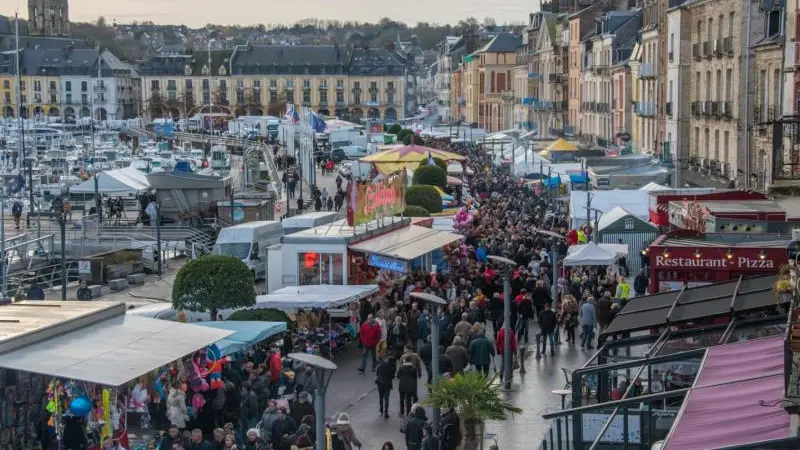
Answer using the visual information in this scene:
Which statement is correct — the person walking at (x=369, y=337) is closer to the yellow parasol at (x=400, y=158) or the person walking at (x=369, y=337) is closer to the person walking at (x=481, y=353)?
the person walking at (x=481, y=353)

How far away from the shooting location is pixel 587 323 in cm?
2564

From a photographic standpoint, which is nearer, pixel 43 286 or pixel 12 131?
pixel 43 286

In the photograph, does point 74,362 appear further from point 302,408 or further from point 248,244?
point 248,244

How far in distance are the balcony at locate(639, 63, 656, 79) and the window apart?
28558mm

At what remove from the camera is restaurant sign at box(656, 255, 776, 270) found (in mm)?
21297

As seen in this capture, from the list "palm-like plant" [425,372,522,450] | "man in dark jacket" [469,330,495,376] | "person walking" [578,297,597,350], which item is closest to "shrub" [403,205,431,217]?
"person walking" [578,297,597,350]

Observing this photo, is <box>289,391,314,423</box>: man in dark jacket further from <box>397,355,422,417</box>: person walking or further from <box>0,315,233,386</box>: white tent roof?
<box>397,355,422,417</box>: person walking

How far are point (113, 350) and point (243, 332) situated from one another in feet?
17.8

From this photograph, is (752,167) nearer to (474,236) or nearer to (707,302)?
(474,236)

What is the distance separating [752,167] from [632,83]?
80.2 ft

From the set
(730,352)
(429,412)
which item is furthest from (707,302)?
(429,412)

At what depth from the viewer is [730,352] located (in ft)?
47.5

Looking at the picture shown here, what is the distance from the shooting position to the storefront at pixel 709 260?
69.8 feet

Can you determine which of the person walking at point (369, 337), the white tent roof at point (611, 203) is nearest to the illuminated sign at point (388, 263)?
the person walking at point (369, 337)
